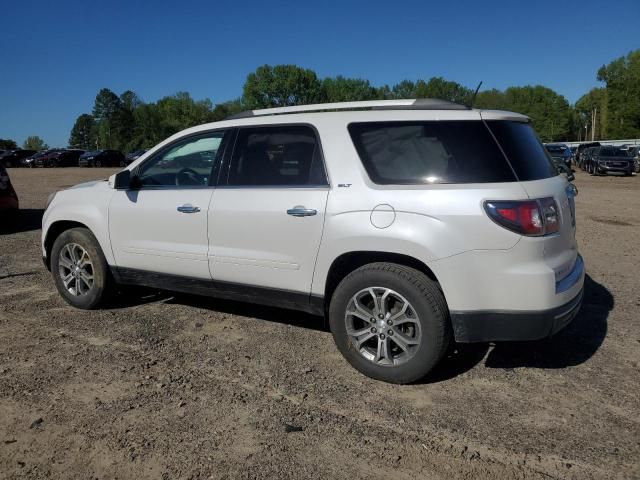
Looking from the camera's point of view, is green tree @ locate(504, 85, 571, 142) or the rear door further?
green tree @ locate(504, 85, 571, 142)

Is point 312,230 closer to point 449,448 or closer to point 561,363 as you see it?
point 449,448

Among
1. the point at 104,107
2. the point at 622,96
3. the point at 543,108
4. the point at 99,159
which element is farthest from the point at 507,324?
the point at 104,107

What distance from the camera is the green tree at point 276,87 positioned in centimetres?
10075

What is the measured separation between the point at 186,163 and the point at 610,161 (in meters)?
→ 28.9

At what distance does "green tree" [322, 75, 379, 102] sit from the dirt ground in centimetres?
10429

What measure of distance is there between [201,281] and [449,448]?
97.0 inches

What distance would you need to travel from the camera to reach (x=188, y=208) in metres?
4.51

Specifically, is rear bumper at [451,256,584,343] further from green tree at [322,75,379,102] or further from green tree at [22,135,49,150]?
green tree at [22,135,49,150]

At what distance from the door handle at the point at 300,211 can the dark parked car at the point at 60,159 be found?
51750 mm

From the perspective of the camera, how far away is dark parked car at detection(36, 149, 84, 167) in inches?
1945

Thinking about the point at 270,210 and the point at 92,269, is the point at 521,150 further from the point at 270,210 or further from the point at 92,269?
the point at 92,269

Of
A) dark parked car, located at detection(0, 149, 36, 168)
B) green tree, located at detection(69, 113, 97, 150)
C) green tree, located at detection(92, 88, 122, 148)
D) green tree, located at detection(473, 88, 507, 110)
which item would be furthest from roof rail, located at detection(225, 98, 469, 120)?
green tree, located at detection(69, 113, 97, 150)

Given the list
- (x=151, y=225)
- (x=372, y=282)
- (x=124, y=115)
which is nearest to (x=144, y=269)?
(x=151, y=225)

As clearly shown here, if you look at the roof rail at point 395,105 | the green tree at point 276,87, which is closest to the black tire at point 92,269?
the roof rail at point 395,105
